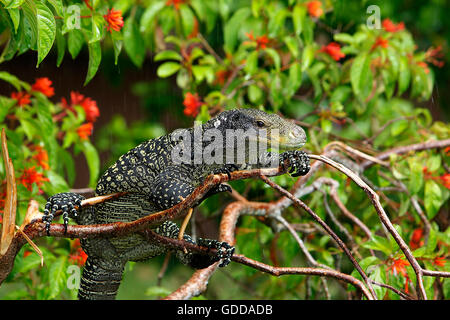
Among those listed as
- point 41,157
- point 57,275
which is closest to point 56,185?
point 41,157

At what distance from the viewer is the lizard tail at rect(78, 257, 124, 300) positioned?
92 cm

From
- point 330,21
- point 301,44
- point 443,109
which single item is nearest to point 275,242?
point 301,44

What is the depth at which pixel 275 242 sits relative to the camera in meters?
2.05

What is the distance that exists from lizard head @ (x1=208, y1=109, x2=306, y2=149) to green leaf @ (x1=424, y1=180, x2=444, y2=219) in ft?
3.60

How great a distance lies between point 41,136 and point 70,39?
1.67ft

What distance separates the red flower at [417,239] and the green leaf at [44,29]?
1.27 meters

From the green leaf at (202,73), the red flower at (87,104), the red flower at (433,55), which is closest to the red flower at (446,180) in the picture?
the red flower at (433,55)

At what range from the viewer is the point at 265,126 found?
73 centimetres

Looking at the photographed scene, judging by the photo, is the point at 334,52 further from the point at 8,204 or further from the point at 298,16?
the point at 8,204

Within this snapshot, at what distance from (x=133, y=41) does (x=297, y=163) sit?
1.19m

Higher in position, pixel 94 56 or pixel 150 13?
pixel 150 13

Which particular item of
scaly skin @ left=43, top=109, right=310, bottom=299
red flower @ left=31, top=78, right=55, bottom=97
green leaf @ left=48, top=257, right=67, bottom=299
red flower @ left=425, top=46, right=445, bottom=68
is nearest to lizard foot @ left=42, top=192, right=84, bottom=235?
scaly skin @ left=43, top=109, right=310, bottom=299
